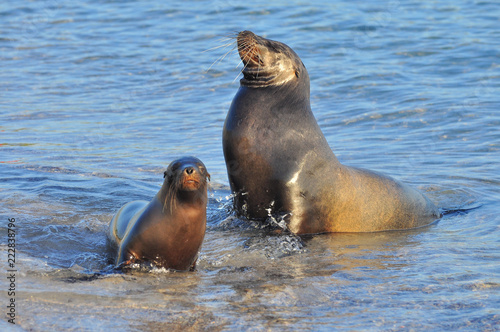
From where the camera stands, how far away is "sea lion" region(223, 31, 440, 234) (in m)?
6.59

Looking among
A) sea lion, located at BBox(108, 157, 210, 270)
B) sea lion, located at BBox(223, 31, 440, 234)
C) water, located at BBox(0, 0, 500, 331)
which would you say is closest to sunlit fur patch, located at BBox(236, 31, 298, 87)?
sea lion, located at BBox(223, 31, 440, 234)

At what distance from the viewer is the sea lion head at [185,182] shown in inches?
201

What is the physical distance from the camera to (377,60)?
1551 cm

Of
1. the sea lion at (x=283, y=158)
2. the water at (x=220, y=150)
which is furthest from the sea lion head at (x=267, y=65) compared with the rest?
the water at (x=220, y=150)

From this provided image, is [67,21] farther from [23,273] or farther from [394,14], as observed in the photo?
[23,273]

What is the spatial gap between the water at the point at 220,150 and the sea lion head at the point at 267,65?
132cm

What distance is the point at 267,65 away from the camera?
685 cm

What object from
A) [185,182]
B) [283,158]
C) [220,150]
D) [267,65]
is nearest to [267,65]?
[267,65]

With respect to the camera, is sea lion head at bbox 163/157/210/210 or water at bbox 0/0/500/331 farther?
sea lion head at bbox 163/157/210/210

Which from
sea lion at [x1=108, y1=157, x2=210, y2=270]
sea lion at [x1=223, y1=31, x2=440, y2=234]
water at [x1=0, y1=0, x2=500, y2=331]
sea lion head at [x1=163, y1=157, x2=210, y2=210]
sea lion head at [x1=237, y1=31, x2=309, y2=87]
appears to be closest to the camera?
water at [x1=0, y1=0, x2=500, y2=331]

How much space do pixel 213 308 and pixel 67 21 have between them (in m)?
17.8

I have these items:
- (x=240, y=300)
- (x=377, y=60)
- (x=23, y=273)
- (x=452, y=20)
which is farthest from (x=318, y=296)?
(x=452, y=20)

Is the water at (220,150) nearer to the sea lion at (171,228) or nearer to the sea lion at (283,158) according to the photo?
the sea lion at (171,228)

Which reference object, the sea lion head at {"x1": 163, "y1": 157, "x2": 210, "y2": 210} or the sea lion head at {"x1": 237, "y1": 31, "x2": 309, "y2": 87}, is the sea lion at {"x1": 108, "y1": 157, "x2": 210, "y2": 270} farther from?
the sea lion head at {"x1": 237, "y1": 31, "x2": 309, "y2": 87}
